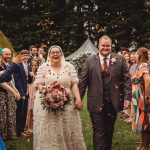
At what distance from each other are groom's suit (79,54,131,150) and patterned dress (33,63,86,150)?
920 millimetres

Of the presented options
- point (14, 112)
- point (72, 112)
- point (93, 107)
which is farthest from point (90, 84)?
point (14, 112)

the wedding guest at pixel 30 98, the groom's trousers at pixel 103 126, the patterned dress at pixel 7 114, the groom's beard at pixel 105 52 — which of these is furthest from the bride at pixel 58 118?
the wedding guest at pixel 30 98

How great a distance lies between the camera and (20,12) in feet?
145

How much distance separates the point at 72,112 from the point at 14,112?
3.05 metres

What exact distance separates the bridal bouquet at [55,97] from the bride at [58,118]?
0.64 feet

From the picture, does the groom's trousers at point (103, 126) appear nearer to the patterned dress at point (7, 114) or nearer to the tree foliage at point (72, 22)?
the patterned dress at point (7, 114)

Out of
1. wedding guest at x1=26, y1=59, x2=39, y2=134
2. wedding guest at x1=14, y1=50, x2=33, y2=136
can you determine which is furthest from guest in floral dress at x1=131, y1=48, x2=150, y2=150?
wedding guest at x1=26, y1=59, x2=39, y2=134

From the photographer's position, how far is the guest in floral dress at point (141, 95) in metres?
8.70

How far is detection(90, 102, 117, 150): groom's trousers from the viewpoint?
26.6ft

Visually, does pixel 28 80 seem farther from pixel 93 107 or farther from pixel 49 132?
pixel 93 107

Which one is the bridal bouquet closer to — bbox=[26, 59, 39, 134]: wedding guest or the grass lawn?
the grass lawn

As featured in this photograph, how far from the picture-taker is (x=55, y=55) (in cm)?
905

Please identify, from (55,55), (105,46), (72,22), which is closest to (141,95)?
(105,46)

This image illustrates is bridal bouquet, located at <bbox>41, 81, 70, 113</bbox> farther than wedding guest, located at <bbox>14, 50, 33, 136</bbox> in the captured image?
No
